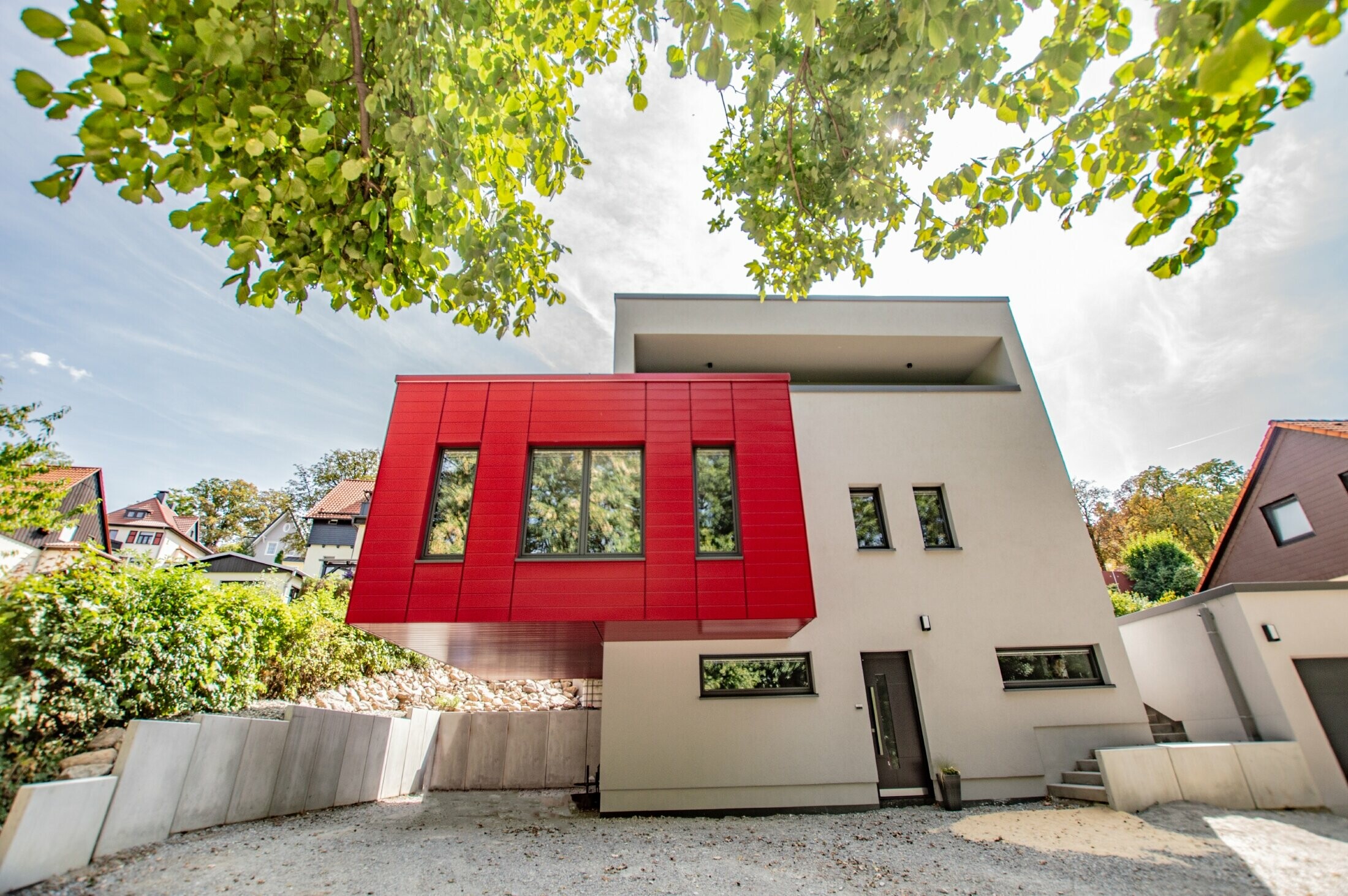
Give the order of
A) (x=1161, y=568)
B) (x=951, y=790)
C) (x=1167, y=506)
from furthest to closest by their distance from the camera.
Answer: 1. (x=1167, y=506)
2. (x=1161, y=568)
3. (x=951, y=790)

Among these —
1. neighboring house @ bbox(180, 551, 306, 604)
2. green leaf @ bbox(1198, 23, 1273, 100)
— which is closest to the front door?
green leaf @ bbox(1198, 23, 1273, 100)

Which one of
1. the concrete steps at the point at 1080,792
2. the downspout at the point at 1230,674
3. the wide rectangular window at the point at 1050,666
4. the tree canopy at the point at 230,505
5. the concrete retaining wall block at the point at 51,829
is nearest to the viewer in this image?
the concrete retaining wall block at the point at 51,829

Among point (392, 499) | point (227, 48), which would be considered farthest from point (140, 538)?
point (227, 48)

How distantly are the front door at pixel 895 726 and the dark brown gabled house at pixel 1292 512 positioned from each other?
386 inches

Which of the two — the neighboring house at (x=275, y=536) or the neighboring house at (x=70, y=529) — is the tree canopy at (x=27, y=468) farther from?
the neighboring house at (x=275, y=536)

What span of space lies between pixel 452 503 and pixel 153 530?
3934cm

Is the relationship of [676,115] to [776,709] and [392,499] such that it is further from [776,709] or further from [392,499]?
[776,709]

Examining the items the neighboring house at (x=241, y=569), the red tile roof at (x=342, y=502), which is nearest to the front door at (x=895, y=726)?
the neighboring house at (x=241, y=569)

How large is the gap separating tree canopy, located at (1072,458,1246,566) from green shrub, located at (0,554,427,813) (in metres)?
29.4

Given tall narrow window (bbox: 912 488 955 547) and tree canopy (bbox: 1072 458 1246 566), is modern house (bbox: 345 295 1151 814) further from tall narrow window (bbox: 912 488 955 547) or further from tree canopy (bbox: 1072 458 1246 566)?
tree canopy (bbox: 1072 458 1246 566)

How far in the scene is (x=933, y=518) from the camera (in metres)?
8.98

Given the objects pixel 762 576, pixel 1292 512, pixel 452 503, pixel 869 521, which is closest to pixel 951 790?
pixel 869 521

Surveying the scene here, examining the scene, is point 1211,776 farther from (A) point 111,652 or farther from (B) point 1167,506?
(B) point 1167,506

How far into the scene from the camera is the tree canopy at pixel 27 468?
26.3ft
